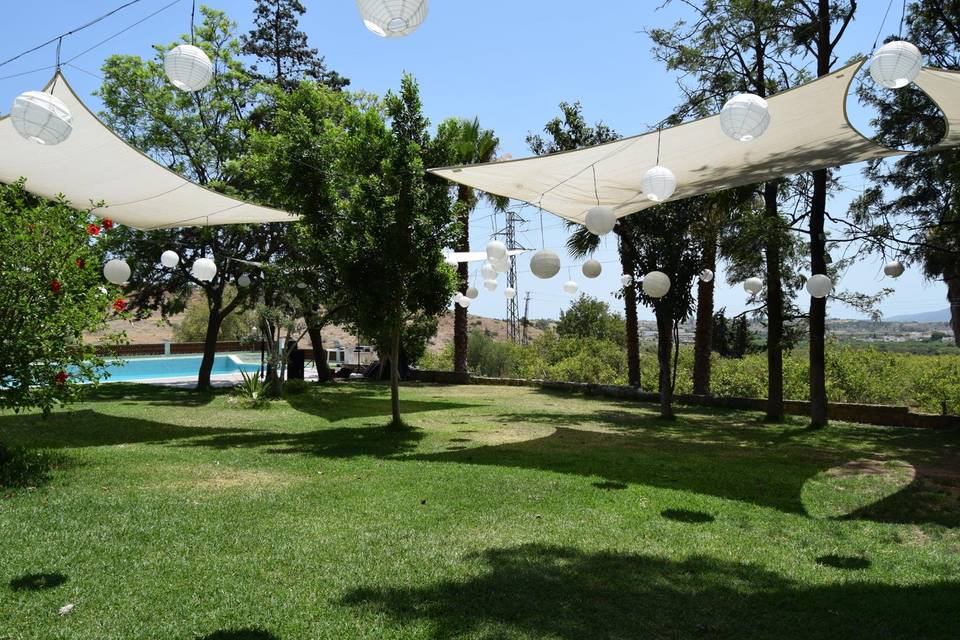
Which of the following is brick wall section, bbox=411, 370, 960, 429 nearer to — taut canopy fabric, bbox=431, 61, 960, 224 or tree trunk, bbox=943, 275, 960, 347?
tree trunk, bbox=943, 275, 960, 347

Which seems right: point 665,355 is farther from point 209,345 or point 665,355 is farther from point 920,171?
point 209,345

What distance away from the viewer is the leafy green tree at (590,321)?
2889 centimetres

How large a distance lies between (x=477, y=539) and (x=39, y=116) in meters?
4.94

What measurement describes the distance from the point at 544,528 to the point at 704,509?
160 centimetres

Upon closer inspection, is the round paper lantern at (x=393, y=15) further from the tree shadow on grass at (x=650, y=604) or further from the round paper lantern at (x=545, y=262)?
the round paper lantern at (x=545, y=262)

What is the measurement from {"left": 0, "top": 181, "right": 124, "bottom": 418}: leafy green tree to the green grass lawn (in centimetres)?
96

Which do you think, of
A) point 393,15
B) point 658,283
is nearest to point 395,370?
point 658,283

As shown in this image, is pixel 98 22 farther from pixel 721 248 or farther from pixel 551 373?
pixel 551 373

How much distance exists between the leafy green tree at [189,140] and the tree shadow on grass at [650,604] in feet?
41.6

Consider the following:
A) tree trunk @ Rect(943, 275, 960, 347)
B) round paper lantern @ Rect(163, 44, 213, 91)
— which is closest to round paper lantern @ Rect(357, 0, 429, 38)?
round paper lantern @ Rect(163, 44, 213, 91)

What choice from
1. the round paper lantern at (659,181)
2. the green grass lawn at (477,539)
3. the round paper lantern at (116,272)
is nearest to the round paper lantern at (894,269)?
the green grass lawn at (477,539)

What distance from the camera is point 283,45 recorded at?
20.3 m

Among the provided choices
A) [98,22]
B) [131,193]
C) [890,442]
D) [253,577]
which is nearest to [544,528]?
[253,577]

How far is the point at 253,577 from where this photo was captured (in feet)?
12.1
